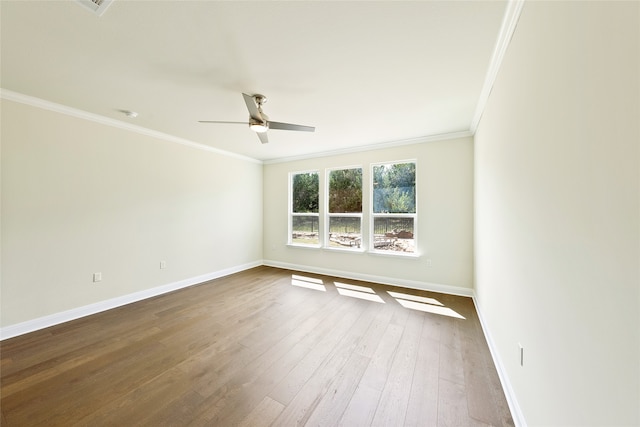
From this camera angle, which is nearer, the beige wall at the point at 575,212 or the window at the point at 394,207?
the beige wall at the point at 575,212

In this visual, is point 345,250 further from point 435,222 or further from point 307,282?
point 435,222

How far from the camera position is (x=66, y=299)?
9.33 feet

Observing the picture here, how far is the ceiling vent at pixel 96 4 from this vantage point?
4.67ft

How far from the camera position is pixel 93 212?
121 inches

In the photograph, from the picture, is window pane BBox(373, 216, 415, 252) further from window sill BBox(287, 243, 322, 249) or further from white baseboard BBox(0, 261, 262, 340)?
white baseboard BBox(0, 261, 262, 340)

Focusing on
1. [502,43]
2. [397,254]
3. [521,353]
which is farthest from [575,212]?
[397,254]

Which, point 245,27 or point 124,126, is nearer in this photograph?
point 245,27

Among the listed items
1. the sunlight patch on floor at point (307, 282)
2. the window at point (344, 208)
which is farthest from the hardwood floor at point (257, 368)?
the window at point (344, 208)

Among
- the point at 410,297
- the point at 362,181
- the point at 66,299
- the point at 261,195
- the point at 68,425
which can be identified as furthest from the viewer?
the point at 261,195

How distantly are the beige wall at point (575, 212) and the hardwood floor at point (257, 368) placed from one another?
611 mm

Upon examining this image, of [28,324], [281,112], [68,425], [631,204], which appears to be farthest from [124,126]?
[631,204]

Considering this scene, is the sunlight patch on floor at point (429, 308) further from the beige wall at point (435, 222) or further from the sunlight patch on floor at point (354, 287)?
the beige wall at point (435, 222)

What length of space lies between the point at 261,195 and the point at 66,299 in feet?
11.8

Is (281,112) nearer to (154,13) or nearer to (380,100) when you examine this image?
(380,100)
